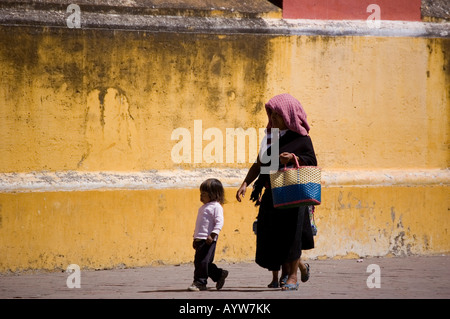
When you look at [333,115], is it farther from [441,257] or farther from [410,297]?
[410,297]

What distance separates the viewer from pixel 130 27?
28.9 ft

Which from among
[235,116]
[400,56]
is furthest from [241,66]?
[400,56]

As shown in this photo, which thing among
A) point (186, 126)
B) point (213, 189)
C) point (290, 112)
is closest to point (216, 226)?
point (213, 189)

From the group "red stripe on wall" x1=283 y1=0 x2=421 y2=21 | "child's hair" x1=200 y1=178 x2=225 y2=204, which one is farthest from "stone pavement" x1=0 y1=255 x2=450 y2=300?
"red stripe on wall" x1=283 y1=0 x2=421 y2=21

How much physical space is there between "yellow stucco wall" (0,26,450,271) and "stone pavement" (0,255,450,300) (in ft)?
0.80

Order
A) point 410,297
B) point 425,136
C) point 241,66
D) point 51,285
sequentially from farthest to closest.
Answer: point 425,136
point 241,66
point 51,285
point 410,297

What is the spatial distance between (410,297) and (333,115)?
285cm

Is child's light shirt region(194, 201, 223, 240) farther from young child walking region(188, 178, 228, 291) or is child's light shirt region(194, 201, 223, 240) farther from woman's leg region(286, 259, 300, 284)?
woman's leg region(286, 259, 300, 284)

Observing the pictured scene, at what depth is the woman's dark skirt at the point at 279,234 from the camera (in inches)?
291

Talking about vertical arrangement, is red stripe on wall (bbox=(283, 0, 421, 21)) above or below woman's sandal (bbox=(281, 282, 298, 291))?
above

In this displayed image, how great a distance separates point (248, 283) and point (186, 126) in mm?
1835

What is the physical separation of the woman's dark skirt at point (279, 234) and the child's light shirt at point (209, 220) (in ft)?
1.13

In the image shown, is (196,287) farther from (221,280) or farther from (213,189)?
(213,189)

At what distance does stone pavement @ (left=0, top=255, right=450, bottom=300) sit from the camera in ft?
23.9
